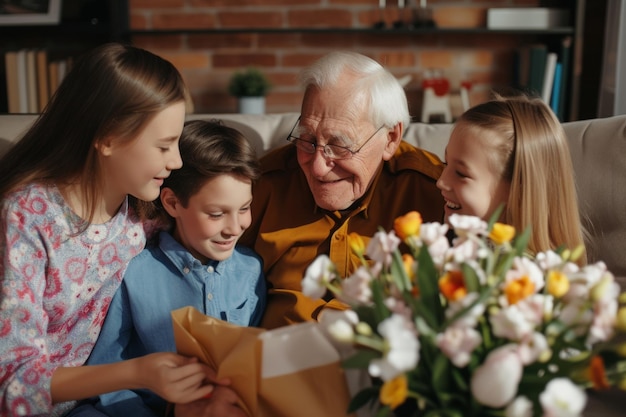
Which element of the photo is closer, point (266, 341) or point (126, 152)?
point (266, 341)

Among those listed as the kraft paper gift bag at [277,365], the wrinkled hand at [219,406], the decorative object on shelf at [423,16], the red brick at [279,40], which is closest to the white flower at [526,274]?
the kraft paper gift bag at [277,365]

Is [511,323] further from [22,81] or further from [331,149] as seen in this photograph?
[22,81]

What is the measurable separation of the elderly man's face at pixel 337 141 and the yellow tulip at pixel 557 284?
83 cm

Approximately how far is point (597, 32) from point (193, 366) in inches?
120

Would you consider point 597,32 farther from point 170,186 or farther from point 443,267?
point 443,267

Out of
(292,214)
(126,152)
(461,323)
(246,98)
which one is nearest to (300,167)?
(292,214)

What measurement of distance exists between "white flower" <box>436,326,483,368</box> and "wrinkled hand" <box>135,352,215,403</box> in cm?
54

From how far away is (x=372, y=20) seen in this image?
12.2 feet

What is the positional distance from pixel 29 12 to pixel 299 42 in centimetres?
140

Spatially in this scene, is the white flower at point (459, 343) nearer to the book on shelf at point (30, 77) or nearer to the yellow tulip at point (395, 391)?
the yellow tulip at point (395, 391)

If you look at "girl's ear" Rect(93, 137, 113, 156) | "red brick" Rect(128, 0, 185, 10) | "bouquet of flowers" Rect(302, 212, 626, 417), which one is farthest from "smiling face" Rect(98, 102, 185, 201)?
"red brick" Rect(128, 0, 185, 10)

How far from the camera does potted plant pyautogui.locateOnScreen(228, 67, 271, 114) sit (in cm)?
360

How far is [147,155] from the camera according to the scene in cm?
142

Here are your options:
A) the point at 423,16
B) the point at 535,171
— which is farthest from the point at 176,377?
the point at 423,16
